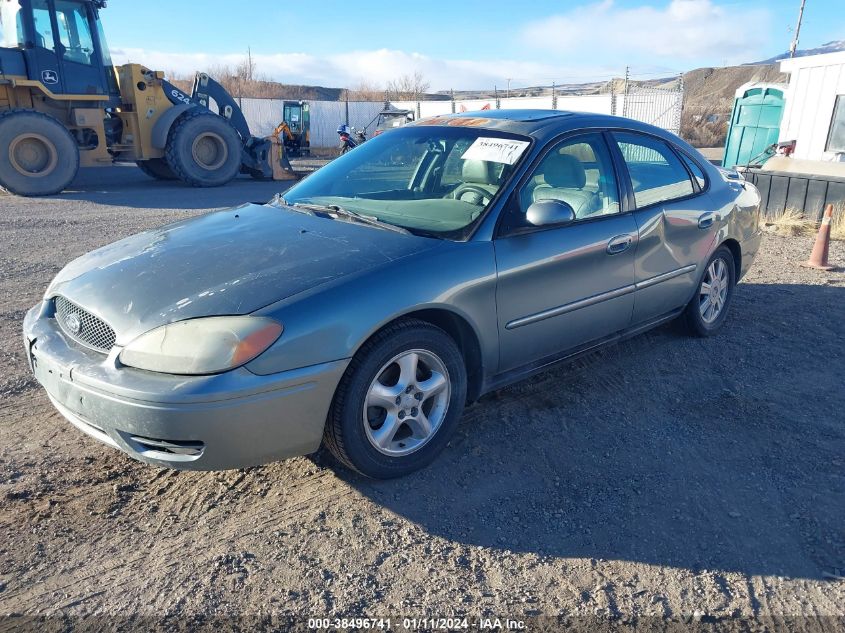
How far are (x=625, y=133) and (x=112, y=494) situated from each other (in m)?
3.59

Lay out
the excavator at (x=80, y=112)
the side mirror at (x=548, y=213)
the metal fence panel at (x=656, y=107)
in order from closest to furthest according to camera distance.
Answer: the side mirror at (x=548, y=213)
the excavator at (x=80, y=112)
the metal fence panel at (x=656, y=107)

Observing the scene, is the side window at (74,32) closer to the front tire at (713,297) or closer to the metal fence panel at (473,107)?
the front tire at (713,297)

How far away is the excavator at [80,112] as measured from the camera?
1223 centimetres

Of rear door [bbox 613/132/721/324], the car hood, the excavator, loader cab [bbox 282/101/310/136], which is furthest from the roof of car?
loader cab [bbox 282/101/310/136]

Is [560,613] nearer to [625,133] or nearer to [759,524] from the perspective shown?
[759,524]

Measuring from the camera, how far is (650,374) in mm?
4402

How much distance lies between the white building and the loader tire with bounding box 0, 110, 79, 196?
14036mm

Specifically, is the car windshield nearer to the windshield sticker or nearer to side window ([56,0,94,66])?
the windshield sticker

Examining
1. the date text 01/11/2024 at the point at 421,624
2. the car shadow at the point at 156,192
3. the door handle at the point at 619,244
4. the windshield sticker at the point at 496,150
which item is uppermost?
the windshield sticker at the point at 496,150

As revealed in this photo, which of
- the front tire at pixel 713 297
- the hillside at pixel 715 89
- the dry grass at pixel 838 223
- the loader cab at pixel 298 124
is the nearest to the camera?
the front tire at pixel 713 297

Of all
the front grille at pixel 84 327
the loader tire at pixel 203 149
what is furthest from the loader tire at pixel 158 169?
the front grille at pixel 84 327

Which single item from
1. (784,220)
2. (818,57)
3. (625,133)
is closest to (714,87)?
(818,57)

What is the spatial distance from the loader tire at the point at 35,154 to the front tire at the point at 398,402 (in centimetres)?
1205

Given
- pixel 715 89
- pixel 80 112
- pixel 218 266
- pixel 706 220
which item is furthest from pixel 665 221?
pixel 715 89
